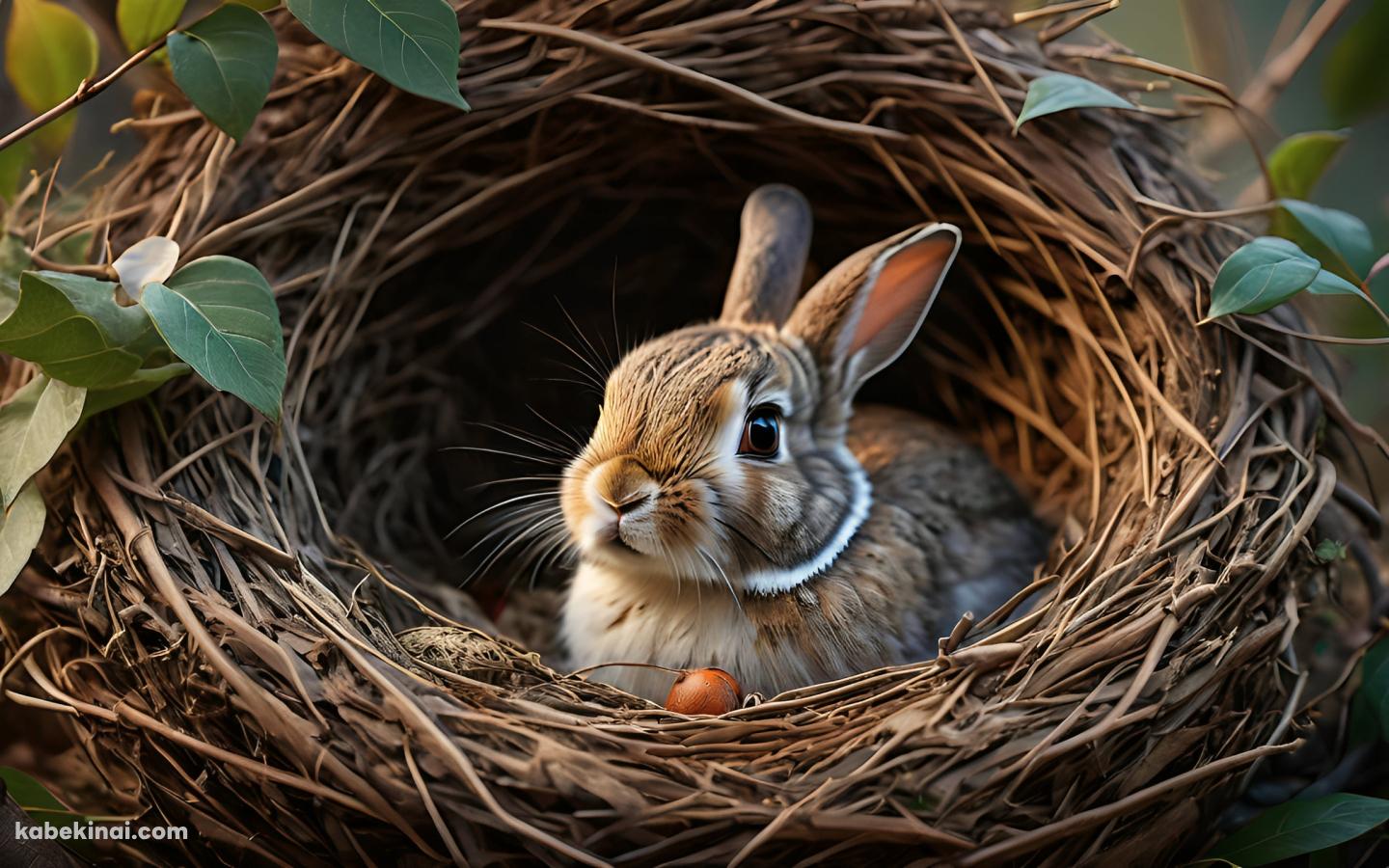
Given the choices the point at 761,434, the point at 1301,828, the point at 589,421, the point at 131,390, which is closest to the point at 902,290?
the point at 761,434

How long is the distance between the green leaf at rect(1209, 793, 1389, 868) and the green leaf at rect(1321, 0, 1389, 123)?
1.61m

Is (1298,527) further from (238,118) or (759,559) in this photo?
(238,118)

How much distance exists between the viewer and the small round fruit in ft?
6.37

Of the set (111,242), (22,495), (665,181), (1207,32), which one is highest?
(1207,32)

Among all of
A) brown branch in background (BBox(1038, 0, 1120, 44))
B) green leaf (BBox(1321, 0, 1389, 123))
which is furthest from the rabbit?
green leaf (BBox(1321, 0, 1389, 123))

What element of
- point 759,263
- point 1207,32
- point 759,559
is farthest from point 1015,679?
point 1207,32

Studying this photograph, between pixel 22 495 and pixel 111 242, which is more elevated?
pixel 111 242

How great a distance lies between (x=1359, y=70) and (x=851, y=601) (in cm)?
172

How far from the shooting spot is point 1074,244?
2268mm

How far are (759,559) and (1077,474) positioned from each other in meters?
1.05

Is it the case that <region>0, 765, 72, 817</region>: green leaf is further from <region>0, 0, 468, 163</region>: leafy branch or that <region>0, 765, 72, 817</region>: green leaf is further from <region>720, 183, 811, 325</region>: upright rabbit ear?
<region>720, 183, 811, 325</region>: upright rabbit ear

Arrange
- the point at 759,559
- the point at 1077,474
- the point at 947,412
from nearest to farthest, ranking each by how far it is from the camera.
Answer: the point at 759,559 → the point at 1077,474 → the point at 947,412

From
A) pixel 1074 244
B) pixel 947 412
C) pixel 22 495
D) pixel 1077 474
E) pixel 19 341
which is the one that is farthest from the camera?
pixel 947 412

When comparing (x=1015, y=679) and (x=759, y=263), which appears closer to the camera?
(x=1015, y=679)
